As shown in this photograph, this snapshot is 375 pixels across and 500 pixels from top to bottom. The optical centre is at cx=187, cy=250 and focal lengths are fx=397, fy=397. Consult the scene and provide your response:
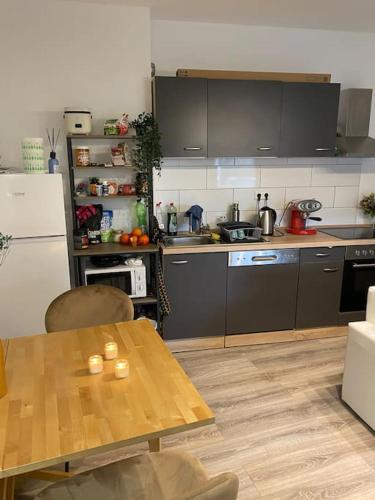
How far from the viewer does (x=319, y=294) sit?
3432 mm

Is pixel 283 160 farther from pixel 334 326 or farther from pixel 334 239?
pixel 334 326

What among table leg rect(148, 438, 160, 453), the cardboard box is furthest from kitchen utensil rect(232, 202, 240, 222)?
table leg rect(148, 438, 160, 453)

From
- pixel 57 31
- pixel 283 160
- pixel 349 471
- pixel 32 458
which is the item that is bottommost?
pixel 349 471

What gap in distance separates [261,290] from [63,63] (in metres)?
2.40

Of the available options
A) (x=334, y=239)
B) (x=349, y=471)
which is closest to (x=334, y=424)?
(x=349, y=471)

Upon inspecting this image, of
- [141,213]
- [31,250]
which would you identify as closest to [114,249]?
[141,213]

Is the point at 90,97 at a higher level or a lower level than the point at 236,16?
lower

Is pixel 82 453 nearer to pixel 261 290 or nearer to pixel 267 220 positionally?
pixel 261 290

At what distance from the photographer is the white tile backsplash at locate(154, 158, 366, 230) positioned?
356cm

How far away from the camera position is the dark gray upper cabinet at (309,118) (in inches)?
130

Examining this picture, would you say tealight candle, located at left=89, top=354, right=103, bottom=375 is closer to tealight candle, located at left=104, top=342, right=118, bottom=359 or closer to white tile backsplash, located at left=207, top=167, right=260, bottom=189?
tealight candle, located at left=104, top=342, right=118, bottom=359

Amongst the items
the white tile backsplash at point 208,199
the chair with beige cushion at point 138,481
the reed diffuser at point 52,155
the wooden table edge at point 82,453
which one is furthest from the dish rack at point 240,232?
the wooden table edge at point 82,453

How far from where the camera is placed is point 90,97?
3.19 meters

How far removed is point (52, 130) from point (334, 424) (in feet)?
9.59
